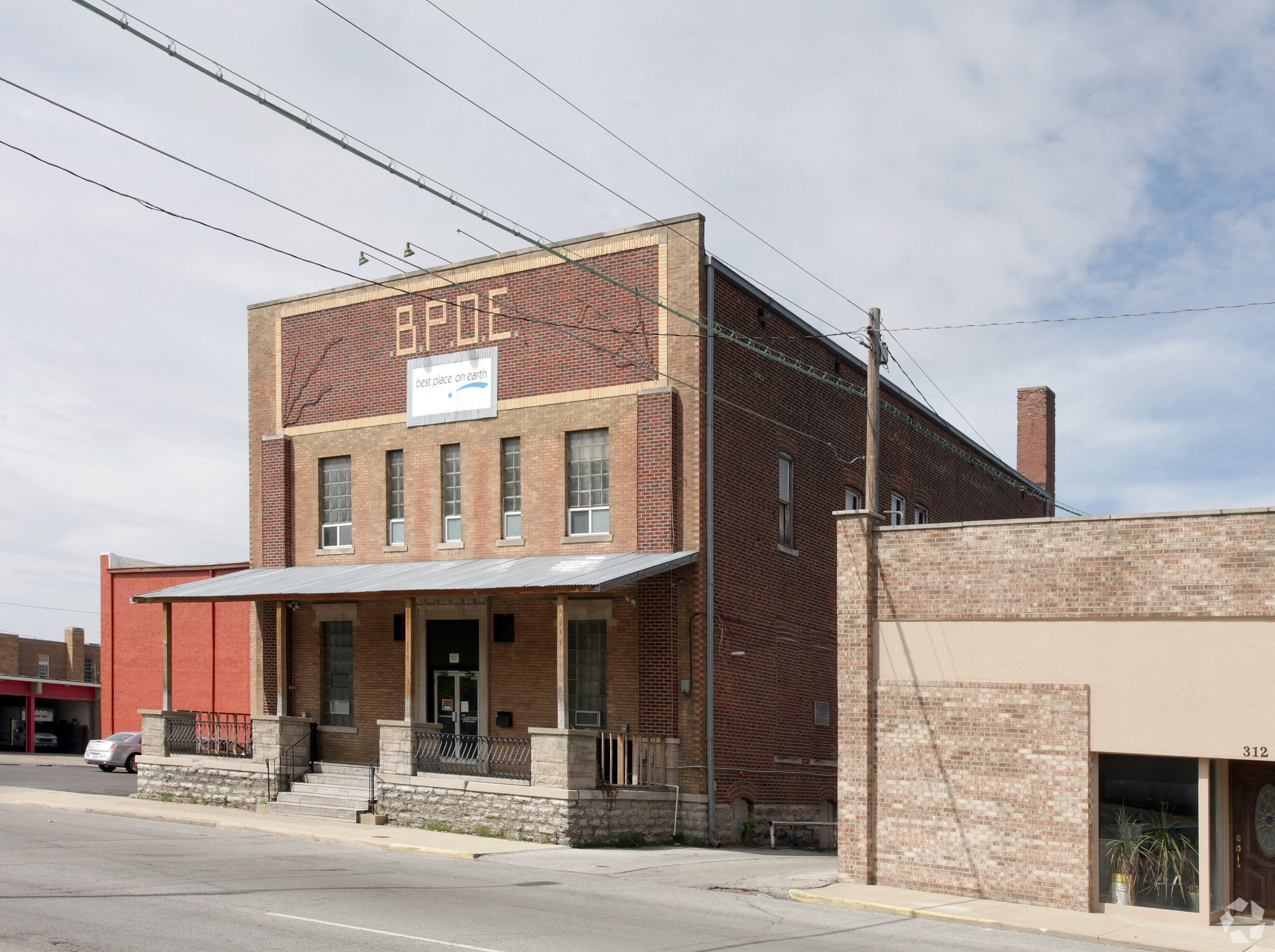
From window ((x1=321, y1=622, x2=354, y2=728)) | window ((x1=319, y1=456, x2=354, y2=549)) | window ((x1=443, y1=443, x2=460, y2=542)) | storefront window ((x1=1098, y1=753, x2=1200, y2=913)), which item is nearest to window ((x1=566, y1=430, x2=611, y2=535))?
window ((x1=443, y1=443, x2=460, y2=542))

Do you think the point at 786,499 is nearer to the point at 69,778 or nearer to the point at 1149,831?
the point at 1149,831

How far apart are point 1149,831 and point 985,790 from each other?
1.97 metres

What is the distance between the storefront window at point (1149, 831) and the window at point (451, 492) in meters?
13.6

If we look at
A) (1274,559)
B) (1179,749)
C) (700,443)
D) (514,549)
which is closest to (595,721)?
(514,549)

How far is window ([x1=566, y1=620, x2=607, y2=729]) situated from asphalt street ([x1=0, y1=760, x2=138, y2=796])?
11437mm

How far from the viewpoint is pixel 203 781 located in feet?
80.5

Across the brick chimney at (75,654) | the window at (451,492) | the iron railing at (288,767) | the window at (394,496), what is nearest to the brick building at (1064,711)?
the window at (451,492)

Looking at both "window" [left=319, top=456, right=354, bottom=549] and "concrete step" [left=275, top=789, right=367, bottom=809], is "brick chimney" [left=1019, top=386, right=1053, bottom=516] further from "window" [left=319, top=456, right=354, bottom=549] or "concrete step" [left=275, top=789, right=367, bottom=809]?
"concrete step" [left=275, top=789, right=367, bottom=809]

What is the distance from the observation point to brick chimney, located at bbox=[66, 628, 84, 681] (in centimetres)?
6538

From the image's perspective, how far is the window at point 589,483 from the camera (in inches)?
901

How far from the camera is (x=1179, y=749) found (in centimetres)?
1466

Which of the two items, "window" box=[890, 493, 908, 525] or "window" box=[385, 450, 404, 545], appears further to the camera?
"window" box=[890, 493, 908, 525]

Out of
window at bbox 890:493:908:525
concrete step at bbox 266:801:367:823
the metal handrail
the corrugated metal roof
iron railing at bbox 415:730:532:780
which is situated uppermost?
window at bbox 890:493:908:525

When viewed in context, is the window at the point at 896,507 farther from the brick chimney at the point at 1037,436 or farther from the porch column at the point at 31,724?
the porch column at the point at 31,724
